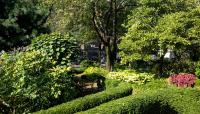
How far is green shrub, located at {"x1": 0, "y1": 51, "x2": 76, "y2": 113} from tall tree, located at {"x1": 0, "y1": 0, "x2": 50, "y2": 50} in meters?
6.28

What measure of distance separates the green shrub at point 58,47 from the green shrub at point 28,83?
2802 mm

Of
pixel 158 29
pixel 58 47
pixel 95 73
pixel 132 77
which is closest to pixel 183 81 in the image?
pixel 132 77

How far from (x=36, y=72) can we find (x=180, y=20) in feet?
40.5

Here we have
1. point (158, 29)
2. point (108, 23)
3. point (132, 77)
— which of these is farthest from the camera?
point (108, 23)

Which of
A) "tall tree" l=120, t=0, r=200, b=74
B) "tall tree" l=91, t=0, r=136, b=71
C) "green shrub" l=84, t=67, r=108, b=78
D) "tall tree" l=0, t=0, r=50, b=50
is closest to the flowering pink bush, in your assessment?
"tall tree" l=120, t=0, r=200, b=74

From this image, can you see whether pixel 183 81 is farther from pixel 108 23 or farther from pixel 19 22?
pixel 108 23

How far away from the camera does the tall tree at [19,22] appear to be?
20.7 m

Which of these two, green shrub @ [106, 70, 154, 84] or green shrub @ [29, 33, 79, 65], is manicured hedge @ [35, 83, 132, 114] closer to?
green shrub @ [29, 33, 79, 65]

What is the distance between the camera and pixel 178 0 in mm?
25828

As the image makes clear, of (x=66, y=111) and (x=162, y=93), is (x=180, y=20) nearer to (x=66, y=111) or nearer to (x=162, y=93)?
(x=162, y=93)

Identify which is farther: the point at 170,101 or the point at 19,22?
the point at 19,22

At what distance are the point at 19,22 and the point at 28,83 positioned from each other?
8195 mm

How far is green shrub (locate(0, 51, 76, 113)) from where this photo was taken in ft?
44.1

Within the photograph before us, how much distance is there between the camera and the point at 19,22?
2131 cm
